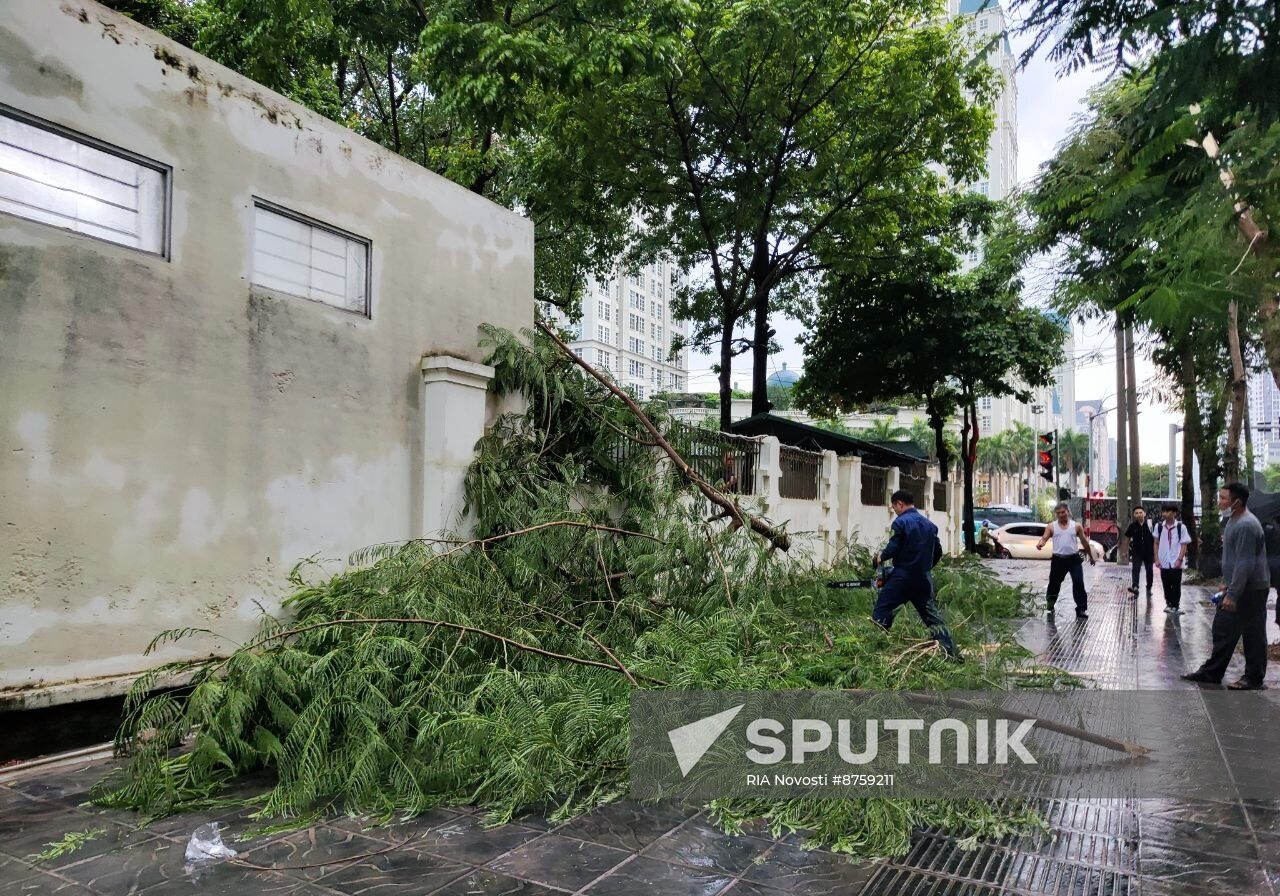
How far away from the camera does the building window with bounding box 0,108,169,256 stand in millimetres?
5098

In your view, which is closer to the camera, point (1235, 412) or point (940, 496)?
point (1235, 412)

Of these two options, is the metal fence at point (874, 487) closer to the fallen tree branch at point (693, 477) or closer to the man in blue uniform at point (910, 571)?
the fallen tree branch at point (693, 477)

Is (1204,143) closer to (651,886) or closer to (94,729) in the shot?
(651,886)

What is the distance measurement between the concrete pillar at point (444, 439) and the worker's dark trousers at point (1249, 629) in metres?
Answer: 6.47

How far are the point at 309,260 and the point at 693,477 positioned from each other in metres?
3.83

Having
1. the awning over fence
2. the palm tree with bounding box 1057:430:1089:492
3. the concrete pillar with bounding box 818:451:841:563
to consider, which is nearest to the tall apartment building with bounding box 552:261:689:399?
the awning over fence

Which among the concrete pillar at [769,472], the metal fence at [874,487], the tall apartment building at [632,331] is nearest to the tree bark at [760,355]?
the metal fence at [874,487]

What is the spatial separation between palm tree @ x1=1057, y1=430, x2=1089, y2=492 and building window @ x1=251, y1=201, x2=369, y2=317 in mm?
103830

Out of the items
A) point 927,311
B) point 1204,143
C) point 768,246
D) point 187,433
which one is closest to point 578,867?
point 187,433

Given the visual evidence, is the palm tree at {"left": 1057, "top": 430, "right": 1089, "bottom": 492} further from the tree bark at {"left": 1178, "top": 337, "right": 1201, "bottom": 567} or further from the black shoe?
the black shoe

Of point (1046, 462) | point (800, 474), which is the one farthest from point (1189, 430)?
point (1046, 462)

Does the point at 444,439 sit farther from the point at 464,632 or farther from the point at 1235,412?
the point at 1235,412

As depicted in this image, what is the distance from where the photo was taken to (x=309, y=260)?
678 cm

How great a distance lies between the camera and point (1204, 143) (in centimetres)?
653
